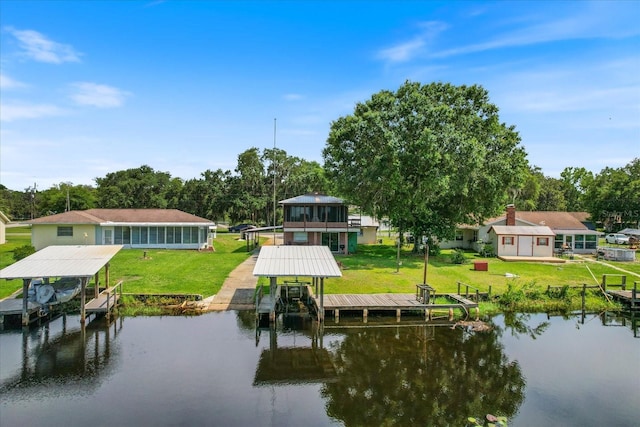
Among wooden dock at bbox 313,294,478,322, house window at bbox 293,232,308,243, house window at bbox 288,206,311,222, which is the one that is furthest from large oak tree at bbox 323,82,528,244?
wooden dock at bbox 313,294,478,322

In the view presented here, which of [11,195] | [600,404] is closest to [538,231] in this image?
[600,404]

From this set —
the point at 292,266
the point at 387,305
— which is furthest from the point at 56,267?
the point at 387,305

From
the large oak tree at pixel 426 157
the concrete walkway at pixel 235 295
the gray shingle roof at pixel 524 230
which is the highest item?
the large oak tree at pixel 426 157

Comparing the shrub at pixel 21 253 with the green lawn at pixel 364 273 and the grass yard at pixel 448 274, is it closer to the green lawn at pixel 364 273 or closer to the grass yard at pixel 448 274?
the green lawn at pixel 364 273

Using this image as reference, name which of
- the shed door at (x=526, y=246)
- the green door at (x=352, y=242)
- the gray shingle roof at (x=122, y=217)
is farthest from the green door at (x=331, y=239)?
the shed door at (x=526, y=246)

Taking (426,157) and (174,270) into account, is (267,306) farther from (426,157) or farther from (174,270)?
(426,157)

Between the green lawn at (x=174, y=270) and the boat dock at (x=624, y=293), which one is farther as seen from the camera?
the green lawn at (x=174, y=270)

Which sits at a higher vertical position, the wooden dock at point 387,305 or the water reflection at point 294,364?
the wooden dock at point 387,305
